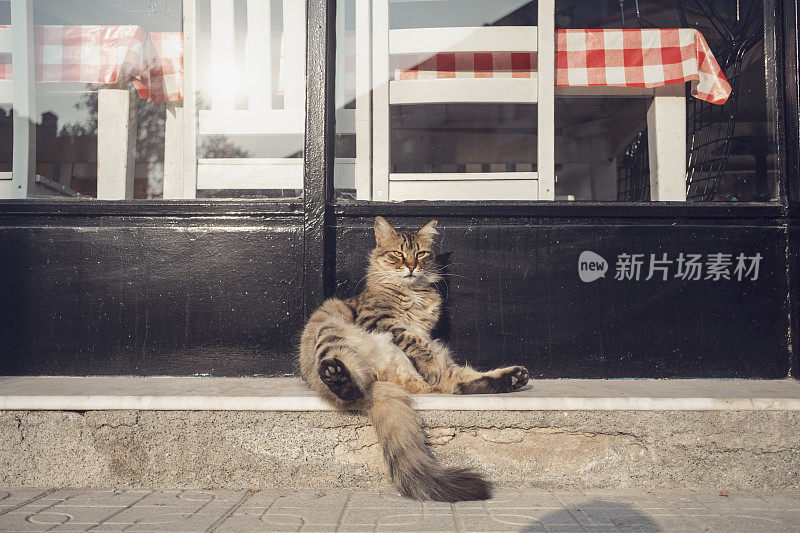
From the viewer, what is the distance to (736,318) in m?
3.82

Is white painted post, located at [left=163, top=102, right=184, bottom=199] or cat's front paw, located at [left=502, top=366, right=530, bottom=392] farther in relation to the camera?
white painted post, located at [left=163, top=102, right=184, bottom=199]

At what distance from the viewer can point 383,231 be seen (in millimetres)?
3781

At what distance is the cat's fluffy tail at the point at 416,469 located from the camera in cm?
270

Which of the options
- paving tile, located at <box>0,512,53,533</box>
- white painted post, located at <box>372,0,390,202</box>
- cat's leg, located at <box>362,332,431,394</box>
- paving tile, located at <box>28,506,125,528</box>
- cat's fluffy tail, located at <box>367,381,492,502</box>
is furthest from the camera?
white painted post, located at <box>372,0,390,202</box>

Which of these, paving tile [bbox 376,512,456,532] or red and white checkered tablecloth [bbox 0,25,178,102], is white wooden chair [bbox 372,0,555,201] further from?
paving tile [bbox 376,512,456,532]

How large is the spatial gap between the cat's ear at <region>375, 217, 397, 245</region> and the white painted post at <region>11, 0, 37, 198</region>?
7.53ft

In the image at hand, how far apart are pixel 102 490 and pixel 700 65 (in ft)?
14.4

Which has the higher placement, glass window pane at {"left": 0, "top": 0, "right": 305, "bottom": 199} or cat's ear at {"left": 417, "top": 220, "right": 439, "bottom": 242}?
glass window pane at {"left": 0, "top": 0, "right": 305, "bottom": 199}

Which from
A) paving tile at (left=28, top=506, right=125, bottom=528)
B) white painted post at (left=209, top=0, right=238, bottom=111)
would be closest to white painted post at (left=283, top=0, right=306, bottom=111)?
white painted post at (left=209, top=0, right=238, bottom=111)

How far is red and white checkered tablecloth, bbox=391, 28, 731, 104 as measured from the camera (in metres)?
4.01

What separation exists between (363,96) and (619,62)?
1.71 metres

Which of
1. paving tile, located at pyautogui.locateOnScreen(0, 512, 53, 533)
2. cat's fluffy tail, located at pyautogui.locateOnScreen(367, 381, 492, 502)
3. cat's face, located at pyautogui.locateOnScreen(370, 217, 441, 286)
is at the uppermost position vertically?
cat's face, located at pyautogui.locateOnScreen(370, 217, 441, 286)

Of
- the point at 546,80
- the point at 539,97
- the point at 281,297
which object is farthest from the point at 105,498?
the point at 546,80

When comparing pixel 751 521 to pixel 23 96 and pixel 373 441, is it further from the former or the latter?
pixel 23 96
